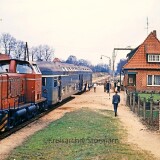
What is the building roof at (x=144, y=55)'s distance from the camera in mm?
41750

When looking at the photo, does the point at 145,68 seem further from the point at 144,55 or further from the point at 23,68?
the point at 23,68

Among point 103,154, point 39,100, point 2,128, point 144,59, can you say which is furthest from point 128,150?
point 144,59

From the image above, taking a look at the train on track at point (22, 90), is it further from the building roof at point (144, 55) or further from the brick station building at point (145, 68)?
the building roof at point (144, 55)

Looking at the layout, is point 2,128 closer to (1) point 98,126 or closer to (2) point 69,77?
(1) point 98,126

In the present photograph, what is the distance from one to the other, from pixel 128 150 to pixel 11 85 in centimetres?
717

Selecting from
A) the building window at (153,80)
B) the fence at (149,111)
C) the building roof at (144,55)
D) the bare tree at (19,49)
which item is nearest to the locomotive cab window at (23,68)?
the fence at (149,111)

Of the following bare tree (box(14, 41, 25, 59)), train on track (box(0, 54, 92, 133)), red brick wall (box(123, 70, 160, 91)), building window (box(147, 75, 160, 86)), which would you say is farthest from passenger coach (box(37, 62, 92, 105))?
bare tree (box(14, 41, 25, 59))

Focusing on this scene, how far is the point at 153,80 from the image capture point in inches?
1624

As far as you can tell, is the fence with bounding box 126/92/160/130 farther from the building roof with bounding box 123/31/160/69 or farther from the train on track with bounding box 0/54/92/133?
the building roof with bounding box 123/31/160/69

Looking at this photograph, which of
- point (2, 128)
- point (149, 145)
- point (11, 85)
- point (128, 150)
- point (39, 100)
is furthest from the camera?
point (39, 100)

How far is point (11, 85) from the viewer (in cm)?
1633

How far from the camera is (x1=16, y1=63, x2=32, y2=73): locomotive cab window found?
17859 millimetres

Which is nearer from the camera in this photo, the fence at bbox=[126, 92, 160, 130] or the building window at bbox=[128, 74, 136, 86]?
the fence at bbox=[126, 92, 160, 130]

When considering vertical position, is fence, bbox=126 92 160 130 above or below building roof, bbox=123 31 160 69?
below
